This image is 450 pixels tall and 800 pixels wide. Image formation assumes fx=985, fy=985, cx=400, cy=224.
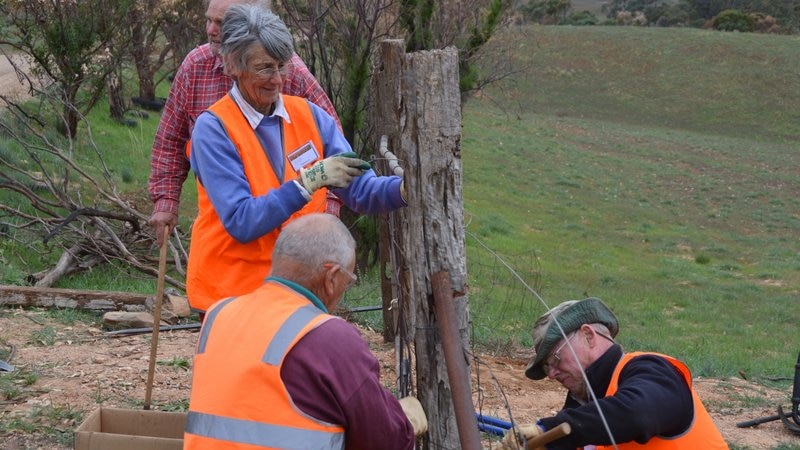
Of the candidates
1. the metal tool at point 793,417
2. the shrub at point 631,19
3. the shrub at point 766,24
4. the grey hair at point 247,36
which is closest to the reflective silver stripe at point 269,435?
the grey hair at point 247,36

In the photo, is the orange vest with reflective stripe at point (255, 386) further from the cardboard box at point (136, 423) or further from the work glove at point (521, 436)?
the cardboard box at point (136, 423)

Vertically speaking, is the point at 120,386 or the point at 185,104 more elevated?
the point at 185,104

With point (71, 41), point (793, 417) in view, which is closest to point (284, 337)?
point (793, 417)

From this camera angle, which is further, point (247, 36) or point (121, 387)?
point (121, 387)

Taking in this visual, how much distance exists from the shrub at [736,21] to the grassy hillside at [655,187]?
6636 millimetres

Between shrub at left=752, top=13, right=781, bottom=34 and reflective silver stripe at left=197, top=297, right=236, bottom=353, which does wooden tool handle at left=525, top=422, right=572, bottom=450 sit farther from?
shrub at left=752, top=13, right=781, bottom=34

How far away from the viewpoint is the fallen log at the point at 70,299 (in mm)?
6418

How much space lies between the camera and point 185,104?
3.74 meters

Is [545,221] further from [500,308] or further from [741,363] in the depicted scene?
[741,363]

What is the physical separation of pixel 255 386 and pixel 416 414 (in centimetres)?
73

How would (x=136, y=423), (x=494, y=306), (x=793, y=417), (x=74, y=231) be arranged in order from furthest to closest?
1. (x=494, y=306)
2. (x=74, y=231)
3. (x=793, y=417)
4. (x=136, y=423)

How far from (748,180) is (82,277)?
18.8 m

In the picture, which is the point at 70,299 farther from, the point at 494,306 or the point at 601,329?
the point at 601,329

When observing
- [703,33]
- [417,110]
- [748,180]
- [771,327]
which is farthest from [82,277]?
[703,33]
